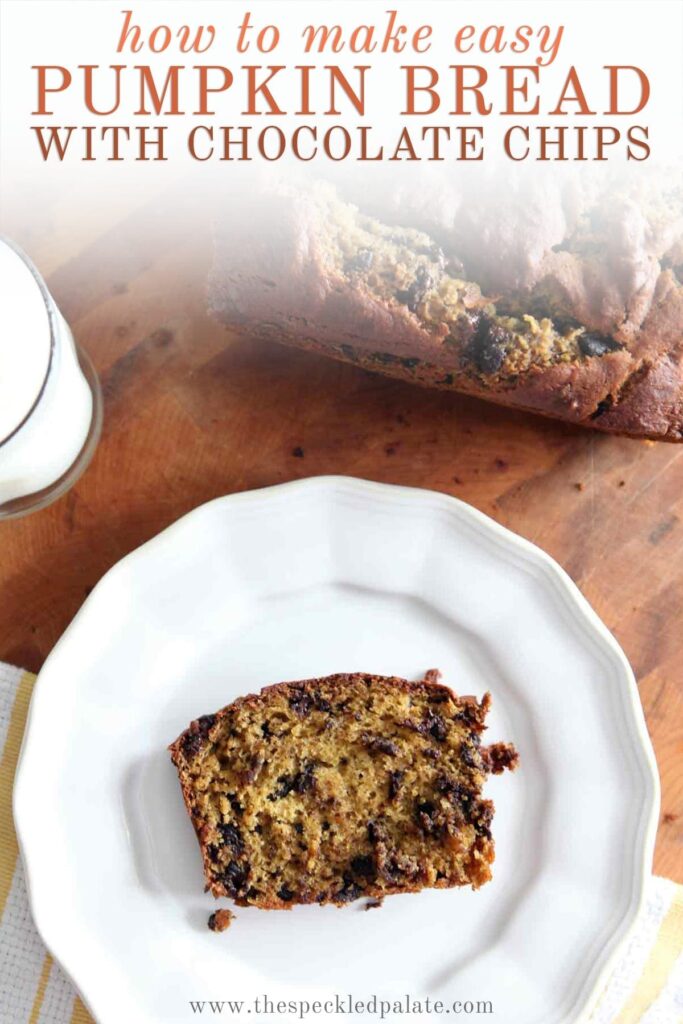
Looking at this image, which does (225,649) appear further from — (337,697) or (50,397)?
(50,397)

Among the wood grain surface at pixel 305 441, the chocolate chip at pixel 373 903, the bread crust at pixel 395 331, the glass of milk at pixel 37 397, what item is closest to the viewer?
the glass of milk at pixel 37 397

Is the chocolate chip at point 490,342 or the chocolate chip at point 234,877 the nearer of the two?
the chocolate chip at point 490,342

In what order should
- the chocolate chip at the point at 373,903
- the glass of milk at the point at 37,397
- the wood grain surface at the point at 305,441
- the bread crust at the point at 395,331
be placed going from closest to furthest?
the glass of milk at the point at 37,397
the bread crust at the point at 395,331
the chocolate chip at the point at 373,903
the wood grain surface at the point at 305,441

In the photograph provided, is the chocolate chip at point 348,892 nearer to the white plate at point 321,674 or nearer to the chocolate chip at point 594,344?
the white plate at point 321,674

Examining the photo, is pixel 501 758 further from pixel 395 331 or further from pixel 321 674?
pixel 395 331

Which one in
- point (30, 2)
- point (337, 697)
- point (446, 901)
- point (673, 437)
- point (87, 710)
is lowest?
point (446, 901)

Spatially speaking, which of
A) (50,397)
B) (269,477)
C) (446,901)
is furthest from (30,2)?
(446,901)

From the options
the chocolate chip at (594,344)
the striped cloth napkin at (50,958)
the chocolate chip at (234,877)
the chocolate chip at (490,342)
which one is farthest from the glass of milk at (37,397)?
the chocolate chip at (594,344)

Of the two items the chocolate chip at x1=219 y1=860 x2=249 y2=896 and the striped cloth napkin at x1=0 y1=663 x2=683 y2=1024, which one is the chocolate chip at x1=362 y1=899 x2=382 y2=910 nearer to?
the chocolate chip at x1=219 y1=860 x2=249 y2=896
